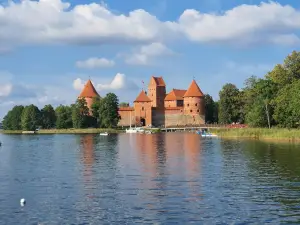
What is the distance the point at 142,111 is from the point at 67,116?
69.2 ft

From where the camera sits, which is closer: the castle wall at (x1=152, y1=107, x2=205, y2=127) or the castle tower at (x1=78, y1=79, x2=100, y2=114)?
the castle wall at (x1=152, y1=107, x2=205, y2=127)

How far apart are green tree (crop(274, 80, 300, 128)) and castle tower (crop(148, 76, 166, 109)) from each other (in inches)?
2893

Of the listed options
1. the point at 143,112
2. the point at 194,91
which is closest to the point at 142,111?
the point at 143,112

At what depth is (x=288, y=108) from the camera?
5628 cm

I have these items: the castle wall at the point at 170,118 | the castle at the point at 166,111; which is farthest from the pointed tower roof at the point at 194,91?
the castle wall at the point at 170,118

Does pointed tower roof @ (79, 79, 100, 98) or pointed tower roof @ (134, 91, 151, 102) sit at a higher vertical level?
pointed tower roof @ (79, 79, 100, 98)

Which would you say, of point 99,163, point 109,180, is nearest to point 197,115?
point 99,163

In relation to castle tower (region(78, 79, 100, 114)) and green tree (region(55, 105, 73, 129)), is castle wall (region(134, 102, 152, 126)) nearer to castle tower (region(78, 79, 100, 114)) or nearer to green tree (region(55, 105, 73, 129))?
castle tower (region(78, 79, 100, 114))

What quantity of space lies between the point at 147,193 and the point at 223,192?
3040 millimetres

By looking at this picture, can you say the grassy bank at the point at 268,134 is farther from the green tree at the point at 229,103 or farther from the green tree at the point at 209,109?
the green tree at the point at 209,109

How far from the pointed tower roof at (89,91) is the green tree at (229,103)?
45.7 meters

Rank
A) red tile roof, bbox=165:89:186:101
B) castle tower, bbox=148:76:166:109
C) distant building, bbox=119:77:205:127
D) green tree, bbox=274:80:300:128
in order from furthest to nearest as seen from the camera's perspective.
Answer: castle tower, bbox=148:76:166:109 < red tile roof, bbox=165:89:186:101 < distant building, bbox=119:77:205:127 < green tree, bbox=274:80:300:128

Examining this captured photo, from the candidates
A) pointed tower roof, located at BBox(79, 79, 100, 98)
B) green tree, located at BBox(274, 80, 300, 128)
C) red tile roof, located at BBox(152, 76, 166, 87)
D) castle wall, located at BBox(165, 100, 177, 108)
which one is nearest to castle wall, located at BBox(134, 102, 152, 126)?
castle wall, located at BBox(165, 100, 177, 108)

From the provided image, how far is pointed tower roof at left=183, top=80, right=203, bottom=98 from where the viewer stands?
4897 inches
